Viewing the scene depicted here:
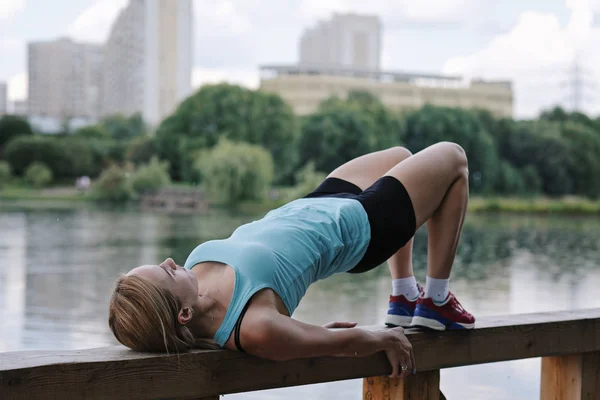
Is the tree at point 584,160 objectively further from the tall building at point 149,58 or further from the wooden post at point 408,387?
the wooden post at point 408,387

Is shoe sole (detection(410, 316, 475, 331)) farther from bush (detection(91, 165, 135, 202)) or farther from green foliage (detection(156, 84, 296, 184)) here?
green foliage (detection(156, 84, 296, 184))

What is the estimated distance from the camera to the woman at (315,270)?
138cm

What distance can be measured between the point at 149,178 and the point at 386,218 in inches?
1188

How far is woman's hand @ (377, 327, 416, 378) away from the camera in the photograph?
1521 mm

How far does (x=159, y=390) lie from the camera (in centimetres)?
131

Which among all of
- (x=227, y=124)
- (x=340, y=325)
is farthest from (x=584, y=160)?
(x=340, y=325)

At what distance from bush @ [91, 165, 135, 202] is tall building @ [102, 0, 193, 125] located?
3195 cm

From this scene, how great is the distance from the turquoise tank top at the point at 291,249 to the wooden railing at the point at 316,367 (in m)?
0.08

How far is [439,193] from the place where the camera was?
1.75 m

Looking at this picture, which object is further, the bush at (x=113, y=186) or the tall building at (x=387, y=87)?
the tall building at (x=387, y=87)

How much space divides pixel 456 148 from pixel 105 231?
18478 millimetres

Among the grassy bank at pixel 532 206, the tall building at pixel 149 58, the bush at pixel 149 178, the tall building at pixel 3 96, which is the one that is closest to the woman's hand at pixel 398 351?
the grassy bank at pixel 532 206

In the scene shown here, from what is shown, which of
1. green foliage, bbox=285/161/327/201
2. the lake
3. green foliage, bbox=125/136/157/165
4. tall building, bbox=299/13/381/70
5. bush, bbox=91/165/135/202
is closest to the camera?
the lake

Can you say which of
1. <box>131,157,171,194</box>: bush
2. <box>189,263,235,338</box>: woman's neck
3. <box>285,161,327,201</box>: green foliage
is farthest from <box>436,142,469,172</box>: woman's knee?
<box>131,157,171,194</box>: bush
